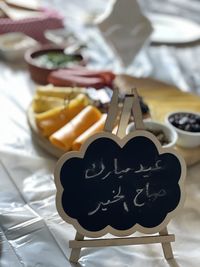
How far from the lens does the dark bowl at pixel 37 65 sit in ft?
4.28

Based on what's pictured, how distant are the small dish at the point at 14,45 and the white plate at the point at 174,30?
38 cm

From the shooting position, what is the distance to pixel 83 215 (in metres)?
0.71

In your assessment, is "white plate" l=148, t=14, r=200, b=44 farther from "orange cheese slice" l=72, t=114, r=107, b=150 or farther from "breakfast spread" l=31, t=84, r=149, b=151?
"orange cheese slice" l=72, t=114, r=107, b=150

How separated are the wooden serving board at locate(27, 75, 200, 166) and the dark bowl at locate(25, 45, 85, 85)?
164 mm

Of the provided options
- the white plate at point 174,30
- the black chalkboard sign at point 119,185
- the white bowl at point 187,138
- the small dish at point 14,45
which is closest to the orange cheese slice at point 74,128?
the white bowl at point 187,138

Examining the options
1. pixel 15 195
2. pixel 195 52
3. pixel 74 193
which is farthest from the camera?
pixel 195 52

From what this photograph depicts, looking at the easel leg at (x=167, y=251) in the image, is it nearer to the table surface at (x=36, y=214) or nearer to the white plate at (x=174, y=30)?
the table surface at (x=36, y=214)

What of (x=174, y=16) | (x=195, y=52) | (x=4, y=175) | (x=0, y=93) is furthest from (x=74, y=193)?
(x=174, y=16)

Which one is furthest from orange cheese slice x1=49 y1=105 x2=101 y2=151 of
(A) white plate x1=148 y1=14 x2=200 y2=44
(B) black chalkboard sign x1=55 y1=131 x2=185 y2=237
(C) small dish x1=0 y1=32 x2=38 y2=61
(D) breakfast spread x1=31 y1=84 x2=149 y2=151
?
(A) white plate x1=148 y1=14 x2=200 y2=44

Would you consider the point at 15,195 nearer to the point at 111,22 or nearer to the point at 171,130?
the point at 171,130

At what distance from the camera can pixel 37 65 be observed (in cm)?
132

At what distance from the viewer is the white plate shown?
5.12ft

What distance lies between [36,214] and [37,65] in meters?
0.57

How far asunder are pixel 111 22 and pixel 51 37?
0.27 metres
